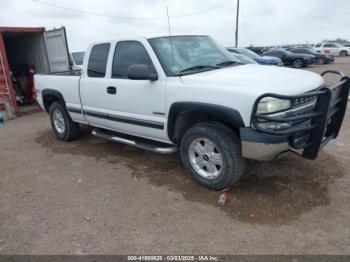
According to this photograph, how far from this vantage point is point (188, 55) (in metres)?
4.23

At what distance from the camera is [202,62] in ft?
13.9

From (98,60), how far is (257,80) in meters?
2.68

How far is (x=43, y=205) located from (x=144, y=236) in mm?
1476

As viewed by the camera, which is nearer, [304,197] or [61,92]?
[304,197]

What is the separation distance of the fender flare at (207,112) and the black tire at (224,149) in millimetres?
135

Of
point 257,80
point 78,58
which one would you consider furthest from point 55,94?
point 78,58

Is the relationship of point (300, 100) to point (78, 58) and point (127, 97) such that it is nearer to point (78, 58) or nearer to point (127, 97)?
point (127, 97)

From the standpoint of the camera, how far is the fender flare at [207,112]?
10.8ft

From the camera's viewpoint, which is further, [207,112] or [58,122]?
[58,122]

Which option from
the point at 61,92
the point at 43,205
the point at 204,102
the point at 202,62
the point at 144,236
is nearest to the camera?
the point at 144,236

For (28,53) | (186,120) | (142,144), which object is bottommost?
(142,144)

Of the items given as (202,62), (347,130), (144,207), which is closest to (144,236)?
(144,207)

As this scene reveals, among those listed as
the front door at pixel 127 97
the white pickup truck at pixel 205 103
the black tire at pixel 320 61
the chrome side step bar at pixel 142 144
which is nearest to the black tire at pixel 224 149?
the white pickup truck at pixel 205 103

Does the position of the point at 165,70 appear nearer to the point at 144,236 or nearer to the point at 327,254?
the point at 144,236
